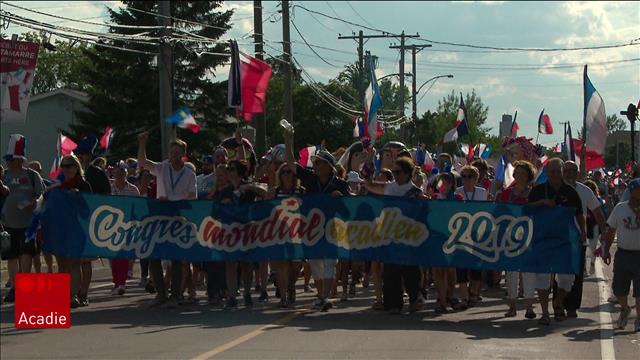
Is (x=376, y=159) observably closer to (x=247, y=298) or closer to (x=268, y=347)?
(x=247, y=298)

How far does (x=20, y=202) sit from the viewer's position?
14.9m

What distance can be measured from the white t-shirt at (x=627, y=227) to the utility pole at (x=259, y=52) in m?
20.1

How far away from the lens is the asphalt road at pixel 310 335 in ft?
33.7

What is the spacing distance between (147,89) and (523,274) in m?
39.4

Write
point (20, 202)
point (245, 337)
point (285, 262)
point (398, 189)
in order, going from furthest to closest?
point (20, 202)
point (285, 262)
point (398, 189)
point (245, 337)

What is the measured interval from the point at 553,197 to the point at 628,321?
1745 mm

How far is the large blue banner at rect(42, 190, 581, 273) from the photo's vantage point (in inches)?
522

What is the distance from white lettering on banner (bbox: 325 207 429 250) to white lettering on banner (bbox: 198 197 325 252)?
0.22 metres

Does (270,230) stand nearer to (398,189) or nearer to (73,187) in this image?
(398,189)

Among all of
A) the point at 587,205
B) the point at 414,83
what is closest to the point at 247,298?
the point at 587,205

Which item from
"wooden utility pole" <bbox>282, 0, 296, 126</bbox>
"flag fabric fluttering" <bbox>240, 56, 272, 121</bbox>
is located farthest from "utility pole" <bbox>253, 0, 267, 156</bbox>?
"flag fabric fluttering" <bbox>240, 56, 272, 121</bbox>

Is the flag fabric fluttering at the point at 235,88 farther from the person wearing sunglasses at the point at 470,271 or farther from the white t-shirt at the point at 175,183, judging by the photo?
the person wearing sunglasses at the point at 470,271

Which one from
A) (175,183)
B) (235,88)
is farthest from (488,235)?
(235,88)

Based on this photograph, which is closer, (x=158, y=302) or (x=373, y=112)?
(x=158, y=302)
